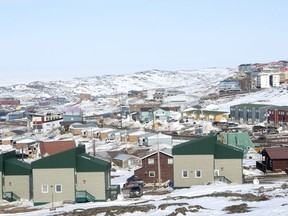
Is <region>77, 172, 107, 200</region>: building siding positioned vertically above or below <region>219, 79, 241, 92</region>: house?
below

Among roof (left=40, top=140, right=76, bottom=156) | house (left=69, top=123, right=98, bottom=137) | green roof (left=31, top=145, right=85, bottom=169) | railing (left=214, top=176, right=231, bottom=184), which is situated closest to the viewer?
green roof (left=31, top=145, right=85, bottom=169)

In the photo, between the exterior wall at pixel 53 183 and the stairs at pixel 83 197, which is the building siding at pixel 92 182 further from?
the exterior wall at pixel 53 183

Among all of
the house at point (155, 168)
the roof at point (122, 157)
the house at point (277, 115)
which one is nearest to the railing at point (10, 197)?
the house at point (155, 168)

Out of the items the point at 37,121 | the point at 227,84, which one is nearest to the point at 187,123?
the point at 37,121

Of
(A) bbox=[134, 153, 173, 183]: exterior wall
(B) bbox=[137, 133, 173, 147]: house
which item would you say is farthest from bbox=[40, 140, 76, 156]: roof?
(A) bbox=[134, 153, 173, 183]: exterior wall

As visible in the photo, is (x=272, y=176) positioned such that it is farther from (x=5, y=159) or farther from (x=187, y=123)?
(x=187, y=123)

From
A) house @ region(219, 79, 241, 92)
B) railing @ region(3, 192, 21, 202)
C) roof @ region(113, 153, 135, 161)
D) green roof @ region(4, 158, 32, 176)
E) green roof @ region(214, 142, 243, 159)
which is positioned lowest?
roof @ region(113, 153, 135, 161)

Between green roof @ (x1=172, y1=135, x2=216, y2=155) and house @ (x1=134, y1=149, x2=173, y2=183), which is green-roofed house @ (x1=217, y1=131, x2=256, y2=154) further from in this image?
green roof @ (x1=172, y1=135, x2=216, y2=155)

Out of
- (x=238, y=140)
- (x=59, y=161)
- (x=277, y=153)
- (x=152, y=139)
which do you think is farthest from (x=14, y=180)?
Result: (x=152, y=139)
